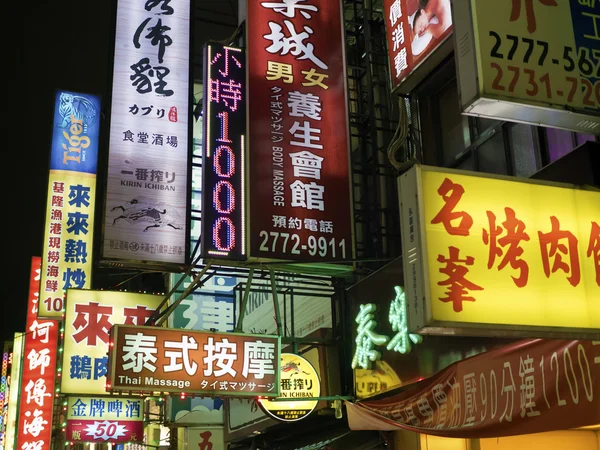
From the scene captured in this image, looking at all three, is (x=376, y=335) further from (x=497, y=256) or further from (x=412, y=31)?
(x=497, y=256)

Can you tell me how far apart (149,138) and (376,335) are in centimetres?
547

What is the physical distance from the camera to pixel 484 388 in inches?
334

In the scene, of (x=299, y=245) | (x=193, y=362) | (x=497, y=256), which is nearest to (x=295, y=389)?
(x=193, y=362)

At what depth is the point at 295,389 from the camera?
1291 centimetres

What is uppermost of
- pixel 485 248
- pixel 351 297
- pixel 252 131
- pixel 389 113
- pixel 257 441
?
pixel 389 113

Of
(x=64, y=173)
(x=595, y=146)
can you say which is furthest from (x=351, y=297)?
(x=64, y=173)

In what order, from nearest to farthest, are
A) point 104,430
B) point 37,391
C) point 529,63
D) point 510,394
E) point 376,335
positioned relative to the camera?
point 529,63 → point 510,394 → point 376,335 → point 104,430 → point 37,391

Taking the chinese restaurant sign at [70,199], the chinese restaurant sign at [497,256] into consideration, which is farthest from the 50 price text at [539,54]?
the chinese restaurant sign at [70,199]

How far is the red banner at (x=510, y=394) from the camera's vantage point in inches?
277

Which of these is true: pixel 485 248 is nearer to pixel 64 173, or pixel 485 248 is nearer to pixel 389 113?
pixel 389 113

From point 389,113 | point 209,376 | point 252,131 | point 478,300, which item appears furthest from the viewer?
point 389,113

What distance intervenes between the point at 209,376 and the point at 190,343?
57 cm

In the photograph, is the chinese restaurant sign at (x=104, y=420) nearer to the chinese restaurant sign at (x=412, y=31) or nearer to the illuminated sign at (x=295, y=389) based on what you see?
the illuminated sign at (x=295, y=389)

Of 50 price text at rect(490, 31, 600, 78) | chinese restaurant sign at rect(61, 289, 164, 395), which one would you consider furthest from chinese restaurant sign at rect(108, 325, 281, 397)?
50 price text at rect(490, 31, 600, 78)
